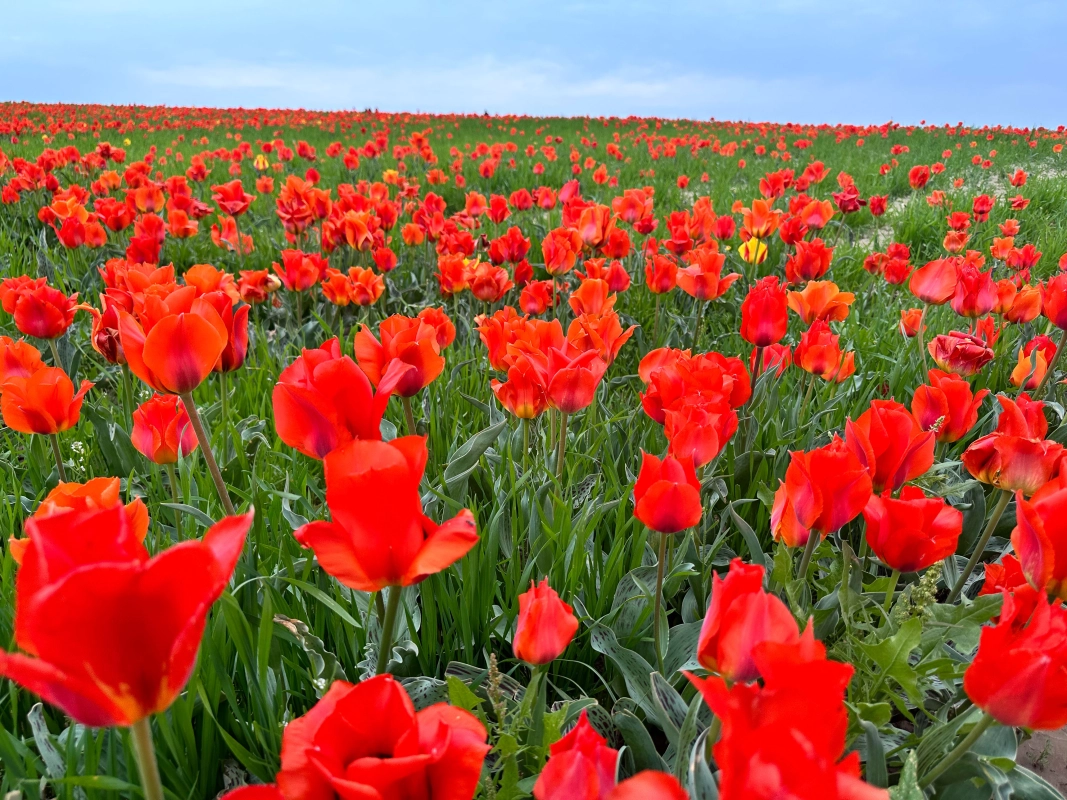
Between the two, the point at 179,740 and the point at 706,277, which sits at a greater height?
the point at 706,277

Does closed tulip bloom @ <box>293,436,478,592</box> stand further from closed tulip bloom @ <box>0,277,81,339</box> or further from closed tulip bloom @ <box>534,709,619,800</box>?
closed tulip bloom @ <box>0,277,81,339</box>

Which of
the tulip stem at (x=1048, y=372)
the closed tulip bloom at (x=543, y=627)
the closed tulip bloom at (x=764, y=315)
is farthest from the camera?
the tulip stem at (x=1048, y=372)

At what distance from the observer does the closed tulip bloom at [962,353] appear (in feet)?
6.83

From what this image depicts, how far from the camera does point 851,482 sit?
1.08 m

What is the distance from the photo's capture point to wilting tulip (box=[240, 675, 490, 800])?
54cm

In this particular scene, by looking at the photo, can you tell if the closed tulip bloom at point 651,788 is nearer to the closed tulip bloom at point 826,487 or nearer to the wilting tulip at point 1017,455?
the closed tulip bloom at point 826,487

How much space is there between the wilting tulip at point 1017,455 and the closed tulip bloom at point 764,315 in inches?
26.3

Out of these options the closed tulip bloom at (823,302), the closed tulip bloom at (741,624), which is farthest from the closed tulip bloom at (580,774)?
the closed tulip bloom at (823,302)

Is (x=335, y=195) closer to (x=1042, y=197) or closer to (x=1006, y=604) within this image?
(x=1042, y=197)

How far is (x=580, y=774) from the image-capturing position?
562mm

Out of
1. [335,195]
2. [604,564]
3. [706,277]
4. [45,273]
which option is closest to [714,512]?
[604,564]

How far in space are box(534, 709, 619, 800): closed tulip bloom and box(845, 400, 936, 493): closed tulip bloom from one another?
2.74 feet

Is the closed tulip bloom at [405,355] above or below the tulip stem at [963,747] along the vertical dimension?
above

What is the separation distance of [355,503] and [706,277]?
85.8 inches
